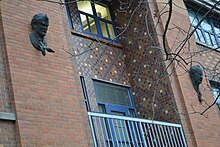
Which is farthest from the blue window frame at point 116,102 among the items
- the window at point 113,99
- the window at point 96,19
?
the window at point 96,19

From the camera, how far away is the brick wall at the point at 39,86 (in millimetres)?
8242

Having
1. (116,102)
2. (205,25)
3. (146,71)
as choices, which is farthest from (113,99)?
(205,25)

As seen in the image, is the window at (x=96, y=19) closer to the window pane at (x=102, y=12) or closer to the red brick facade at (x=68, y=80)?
the window pane at (x=102, y=12)

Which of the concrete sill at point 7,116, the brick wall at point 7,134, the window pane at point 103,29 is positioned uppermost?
the window pane at point 103,29

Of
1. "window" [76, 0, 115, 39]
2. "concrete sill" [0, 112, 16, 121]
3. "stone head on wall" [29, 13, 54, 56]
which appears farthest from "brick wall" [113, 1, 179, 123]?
"concrete sill" [0, 112, 16, 121]

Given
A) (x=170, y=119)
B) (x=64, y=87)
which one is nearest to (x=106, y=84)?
(x=170, y=119)

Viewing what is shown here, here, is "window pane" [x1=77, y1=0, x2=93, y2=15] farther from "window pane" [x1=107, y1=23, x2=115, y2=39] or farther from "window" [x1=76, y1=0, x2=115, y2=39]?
"window pane" [x1=107, y1=23, x2=115, y2=39]

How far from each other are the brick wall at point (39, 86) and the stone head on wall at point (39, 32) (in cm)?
10

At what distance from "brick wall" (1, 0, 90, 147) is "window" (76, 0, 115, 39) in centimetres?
348

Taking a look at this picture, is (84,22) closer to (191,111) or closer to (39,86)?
(191,111)

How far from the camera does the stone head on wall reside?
30.2ft

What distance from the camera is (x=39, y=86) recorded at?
8812 millimetres

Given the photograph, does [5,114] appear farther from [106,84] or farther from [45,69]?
[106,84]

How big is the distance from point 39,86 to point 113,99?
4.27m
